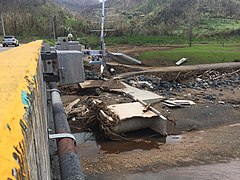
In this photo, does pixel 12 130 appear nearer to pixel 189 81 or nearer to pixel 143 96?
pixel 143 96

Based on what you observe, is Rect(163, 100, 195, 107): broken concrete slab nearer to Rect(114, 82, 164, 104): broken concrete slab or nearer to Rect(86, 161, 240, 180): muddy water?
Rect(114, 82, 164, 104): broken concrete slab

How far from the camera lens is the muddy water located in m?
9.61

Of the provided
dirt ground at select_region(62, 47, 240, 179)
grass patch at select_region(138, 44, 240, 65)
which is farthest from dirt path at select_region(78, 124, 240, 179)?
grass patch at select_region(138, 44, 240, 65)

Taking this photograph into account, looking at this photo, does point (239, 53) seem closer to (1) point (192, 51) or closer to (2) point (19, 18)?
(1) point (192, 51)

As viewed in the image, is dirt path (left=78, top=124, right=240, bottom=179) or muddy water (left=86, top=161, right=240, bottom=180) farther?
dirt path (left=78, top=124, right=240, bottom=179)

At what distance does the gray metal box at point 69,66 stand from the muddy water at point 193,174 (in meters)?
4.97

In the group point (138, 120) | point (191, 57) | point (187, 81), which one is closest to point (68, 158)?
point (138, 120)

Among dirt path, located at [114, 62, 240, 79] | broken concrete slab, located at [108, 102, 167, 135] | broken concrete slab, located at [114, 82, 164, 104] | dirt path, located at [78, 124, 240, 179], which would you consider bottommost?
dirt path, located at [78, 124, 240, 179]

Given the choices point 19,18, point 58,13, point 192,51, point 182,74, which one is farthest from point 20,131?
point 58,13

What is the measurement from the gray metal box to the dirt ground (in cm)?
501

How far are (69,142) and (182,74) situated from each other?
20.2 m

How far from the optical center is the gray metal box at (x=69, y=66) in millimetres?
5549

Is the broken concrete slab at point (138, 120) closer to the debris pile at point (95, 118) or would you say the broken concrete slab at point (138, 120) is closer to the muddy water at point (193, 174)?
the debris pile at point (95, 118)

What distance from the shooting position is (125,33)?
46.9m
